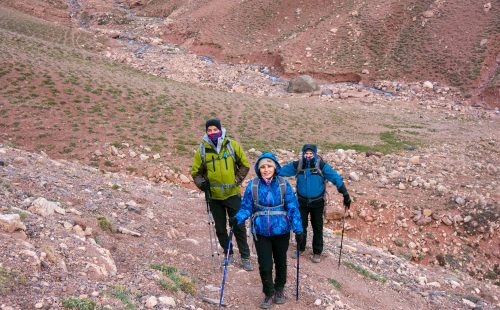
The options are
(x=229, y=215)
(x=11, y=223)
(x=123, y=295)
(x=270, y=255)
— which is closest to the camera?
(x=123, y=295)

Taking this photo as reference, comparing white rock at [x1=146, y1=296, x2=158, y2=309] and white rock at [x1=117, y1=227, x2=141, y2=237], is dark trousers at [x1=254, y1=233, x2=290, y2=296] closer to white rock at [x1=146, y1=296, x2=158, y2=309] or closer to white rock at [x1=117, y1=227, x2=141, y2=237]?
white rock at [x1=146, y1=296, x2=158, y2=309]

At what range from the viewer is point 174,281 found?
5.84 meters

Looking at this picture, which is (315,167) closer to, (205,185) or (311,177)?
(311,177)

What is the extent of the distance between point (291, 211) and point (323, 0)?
134ft

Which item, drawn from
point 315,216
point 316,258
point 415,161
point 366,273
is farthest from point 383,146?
point 315,216

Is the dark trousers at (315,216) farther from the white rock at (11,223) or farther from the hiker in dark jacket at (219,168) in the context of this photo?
the white rock at (11,223)

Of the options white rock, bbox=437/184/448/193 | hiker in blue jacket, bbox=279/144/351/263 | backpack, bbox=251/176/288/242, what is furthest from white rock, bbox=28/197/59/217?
white rock, bbox=437/184/448/193

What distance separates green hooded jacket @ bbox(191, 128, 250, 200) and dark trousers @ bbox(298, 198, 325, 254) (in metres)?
1.61

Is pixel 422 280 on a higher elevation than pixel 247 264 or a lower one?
lower

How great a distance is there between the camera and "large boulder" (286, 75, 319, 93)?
30562 millimetres

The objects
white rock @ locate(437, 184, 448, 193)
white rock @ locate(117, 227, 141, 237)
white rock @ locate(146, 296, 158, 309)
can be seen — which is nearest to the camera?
→ white rock @ locate(146, 296, 158, 309)

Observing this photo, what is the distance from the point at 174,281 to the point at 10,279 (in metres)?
2.06

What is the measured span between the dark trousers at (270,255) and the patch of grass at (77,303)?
7.16 feet

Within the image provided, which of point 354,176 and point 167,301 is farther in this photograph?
point 354,176
